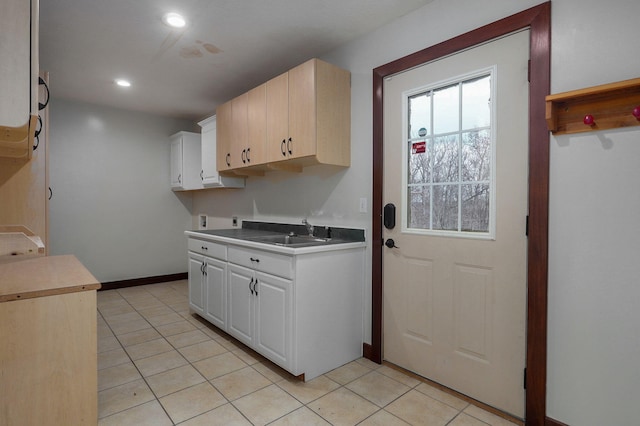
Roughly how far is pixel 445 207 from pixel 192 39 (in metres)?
2.35

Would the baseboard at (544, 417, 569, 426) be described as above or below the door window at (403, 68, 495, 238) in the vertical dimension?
below

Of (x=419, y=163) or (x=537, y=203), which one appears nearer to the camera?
(x=537, y=203)

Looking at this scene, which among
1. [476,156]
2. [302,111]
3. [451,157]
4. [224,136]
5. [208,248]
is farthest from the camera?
[224,136]

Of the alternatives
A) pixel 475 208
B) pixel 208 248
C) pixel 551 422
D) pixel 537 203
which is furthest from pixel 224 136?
pixel 551 422

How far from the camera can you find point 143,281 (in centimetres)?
498

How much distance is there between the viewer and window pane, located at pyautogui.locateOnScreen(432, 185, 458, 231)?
2137 millimetres

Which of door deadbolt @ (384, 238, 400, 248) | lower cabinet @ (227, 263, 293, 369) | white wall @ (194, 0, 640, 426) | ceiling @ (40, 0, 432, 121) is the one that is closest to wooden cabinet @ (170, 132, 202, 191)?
ceiling @ (40, 0, 432, 121)

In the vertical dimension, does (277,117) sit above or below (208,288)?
above

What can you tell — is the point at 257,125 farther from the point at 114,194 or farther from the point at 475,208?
the point at 114,194

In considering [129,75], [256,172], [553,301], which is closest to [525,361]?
[553,301]

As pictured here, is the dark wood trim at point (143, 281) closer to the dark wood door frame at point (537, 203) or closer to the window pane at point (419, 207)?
the window pane at point (419, 207)

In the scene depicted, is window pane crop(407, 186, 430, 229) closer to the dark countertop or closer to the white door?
the white door

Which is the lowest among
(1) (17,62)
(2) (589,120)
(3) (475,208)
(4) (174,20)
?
(3) (475,208)

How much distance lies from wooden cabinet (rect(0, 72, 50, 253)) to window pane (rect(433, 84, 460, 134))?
265 centimetres
